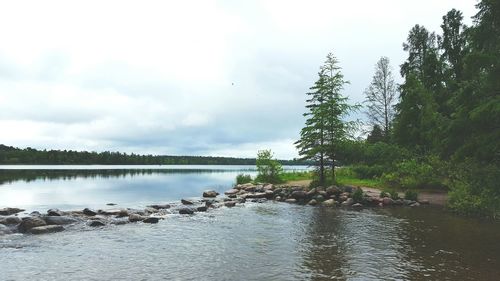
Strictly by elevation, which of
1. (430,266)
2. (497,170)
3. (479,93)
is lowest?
(430,266)

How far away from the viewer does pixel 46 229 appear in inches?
758

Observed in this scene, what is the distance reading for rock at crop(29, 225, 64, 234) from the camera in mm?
18969

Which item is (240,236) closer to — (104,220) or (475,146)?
(104,220)

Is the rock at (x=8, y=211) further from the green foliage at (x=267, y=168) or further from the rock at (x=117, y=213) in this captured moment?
the green foliage at (x=267, y=168)

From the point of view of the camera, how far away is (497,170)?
20719mm

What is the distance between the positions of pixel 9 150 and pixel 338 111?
168693mm

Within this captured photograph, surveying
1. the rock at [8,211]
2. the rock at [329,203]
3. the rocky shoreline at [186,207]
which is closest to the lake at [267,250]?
the rocky shoreline at [186,207]

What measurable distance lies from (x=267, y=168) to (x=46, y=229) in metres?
31.6

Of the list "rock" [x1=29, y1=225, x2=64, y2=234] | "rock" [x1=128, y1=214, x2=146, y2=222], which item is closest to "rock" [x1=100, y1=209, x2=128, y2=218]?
"rock" [x1=128, y1=214, x2=146, y2=222]

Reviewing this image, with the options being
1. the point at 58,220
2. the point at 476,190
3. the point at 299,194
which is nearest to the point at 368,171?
the point at 299,194

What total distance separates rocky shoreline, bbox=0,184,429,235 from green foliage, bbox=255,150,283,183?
5910 mm

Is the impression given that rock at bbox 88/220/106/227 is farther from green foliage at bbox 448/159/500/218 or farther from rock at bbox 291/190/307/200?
green foliage at bbox 448/159/500/218

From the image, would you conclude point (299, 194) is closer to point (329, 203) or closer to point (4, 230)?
point (329, 203)

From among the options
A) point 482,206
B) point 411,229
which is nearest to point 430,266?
point 411,229
